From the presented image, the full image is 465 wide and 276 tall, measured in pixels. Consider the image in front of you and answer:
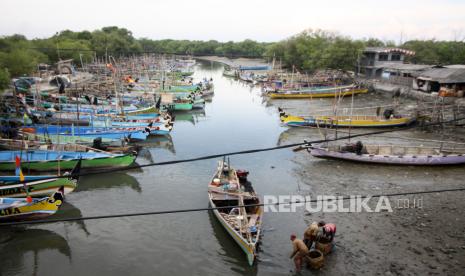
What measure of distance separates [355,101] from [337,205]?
97.9 feet

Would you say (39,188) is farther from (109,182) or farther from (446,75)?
(446,75)

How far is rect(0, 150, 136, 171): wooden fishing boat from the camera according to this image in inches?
731

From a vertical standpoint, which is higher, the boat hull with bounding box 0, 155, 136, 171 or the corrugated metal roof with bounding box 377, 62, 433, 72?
the corrugated metal roof with bounding box 377, 62, 433, 72

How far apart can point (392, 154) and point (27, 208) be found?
63.5ft

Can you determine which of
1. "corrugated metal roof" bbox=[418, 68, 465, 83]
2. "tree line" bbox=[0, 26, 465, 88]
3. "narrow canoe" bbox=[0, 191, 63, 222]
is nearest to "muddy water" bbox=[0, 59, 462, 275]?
"narrow canoe" bbox=[0, 191, 63, 222]

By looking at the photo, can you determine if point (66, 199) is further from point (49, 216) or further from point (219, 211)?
point (219, 211)

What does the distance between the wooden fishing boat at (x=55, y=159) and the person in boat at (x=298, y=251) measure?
11897mm

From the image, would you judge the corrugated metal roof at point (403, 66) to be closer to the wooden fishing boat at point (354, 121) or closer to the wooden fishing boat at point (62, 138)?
the wooden fishing boat at point (354, 121)

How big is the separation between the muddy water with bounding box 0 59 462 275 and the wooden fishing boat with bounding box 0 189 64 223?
726 millimetres

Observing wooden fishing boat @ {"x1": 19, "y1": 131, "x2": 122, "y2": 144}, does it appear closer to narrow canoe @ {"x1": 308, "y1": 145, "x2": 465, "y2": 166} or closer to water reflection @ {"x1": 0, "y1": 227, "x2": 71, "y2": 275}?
A: water reflection @ {"x1": 0, "y1": 227, "x2": 71, "y2": 275}

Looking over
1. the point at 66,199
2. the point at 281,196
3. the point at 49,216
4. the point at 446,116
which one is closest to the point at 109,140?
the point at 66,199

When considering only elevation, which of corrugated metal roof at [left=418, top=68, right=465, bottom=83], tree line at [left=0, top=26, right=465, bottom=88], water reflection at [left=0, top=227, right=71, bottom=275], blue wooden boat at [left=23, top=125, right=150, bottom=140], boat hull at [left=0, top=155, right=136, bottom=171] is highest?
tree line at [left=0, top=26, right=465, bottom=88]

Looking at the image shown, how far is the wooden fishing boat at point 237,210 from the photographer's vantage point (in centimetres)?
1170

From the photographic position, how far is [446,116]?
2975cm
